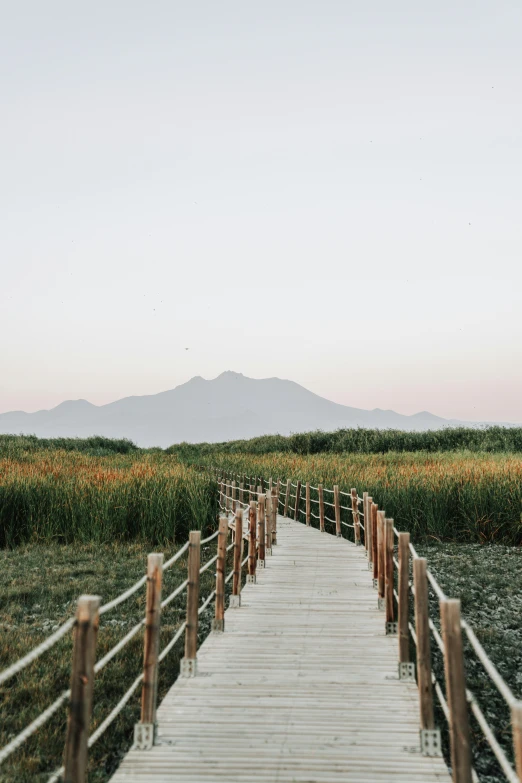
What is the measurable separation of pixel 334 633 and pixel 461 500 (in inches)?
407

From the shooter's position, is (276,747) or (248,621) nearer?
(276,747)

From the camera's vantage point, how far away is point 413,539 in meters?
16.0

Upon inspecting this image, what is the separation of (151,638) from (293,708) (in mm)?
1219

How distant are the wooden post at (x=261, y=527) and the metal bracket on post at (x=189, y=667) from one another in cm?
455

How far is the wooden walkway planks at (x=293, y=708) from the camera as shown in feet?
13.1

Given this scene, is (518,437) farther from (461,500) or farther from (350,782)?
(350,782)

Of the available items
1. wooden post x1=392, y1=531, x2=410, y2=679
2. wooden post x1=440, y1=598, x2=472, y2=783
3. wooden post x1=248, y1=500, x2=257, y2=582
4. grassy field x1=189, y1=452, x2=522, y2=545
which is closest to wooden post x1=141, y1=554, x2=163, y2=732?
wooden post x1=440, y1=598, x2=472, y2=783

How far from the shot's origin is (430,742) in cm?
429

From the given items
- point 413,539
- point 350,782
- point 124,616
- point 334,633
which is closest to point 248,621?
point 334,633

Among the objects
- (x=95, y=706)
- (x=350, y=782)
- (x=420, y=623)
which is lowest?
(x=95, y=706)

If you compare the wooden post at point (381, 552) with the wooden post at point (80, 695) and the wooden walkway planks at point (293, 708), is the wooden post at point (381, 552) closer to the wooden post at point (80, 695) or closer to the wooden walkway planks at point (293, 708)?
the wooden walkway planks at point (293, 708)

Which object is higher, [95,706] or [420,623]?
[420,623]

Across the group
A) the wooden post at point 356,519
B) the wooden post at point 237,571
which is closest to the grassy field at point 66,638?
the wooden post at point 237,571

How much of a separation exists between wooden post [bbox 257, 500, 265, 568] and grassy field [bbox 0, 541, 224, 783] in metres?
1.14
